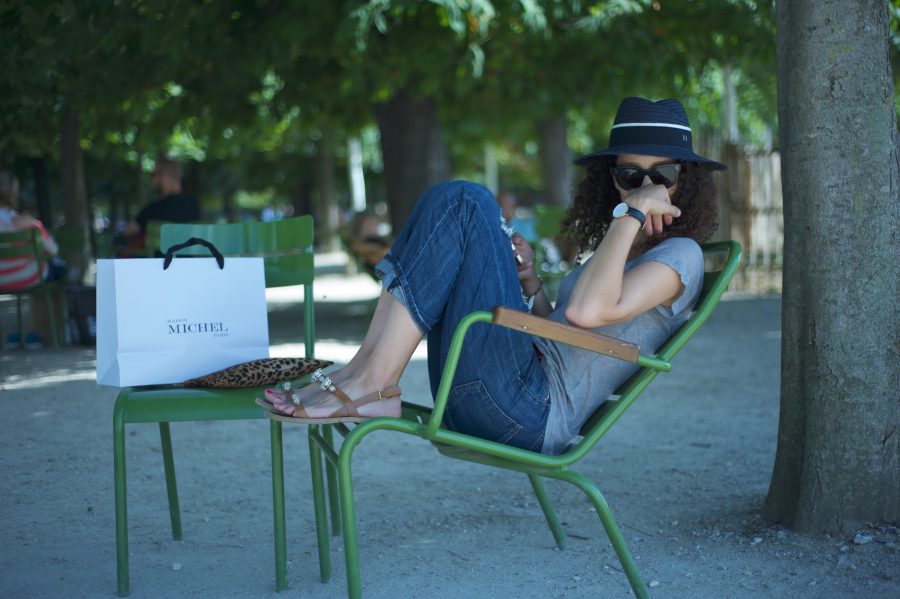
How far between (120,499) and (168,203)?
6154mm

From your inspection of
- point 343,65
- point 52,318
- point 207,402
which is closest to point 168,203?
point 52,318

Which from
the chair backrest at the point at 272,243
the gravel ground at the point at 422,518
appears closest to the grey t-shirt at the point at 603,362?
the gravel ground at the point at 422,518

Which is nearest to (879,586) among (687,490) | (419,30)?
(687,490)

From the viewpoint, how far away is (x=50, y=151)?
Result: 9.48 m

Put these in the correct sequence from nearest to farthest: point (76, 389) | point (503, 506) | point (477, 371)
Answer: point (477, 371)
point (503, 506)
point (76, 389)

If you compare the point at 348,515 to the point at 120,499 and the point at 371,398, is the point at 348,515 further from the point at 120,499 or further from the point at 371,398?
the point at 120,499

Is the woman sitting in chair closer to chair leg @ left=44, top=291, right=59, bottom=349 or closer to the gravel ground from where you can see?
the gravel ground

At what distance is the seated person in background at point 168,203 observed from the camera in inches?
346

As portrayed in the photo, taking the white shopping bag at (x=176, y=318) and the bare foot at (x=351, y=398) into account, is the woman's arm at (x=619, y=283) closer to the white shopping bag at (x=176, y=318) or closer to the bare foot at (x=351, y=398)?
the bare foot at (x=351, y=398)

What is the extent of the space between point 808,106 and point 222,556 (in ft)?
8.13

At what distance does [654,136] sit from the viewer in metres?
3.10

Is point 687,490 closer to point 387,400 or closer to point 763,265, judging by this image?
point 387,400

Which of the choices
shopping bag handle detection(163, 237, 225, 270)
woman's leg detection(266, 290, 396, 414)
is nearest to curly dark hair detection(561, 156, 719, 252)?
woman's leg detection(266, 290, 396, 414)

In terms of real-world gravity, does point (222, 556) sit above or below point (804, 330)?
below
